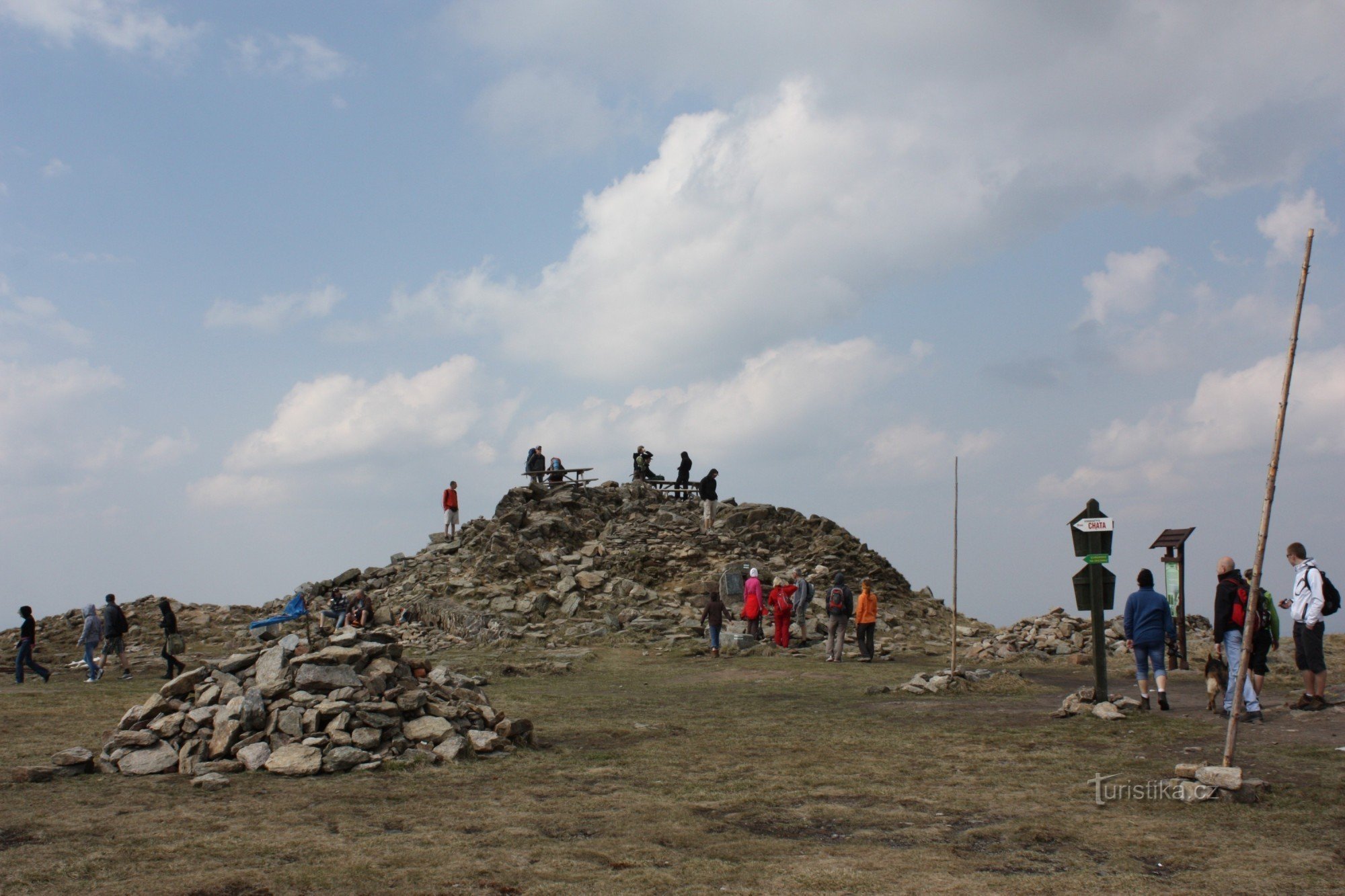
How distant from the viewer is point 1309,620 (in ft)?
33.2

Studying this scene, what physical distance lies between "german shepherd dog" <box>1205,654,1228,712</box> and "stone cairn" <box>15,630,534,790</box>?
782cm

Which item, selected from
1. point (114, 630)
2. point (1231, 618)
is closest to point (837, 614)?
point (1231, 618)

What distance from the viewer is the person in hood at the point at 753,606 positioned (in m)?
23.0

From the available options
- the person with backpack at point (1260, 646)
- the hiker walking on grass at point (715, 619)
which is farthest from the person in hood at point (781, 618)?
the person with backpack at point (1260, 646)

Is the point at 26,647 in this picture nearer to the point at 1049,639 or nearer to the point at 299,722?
the point at 299,722

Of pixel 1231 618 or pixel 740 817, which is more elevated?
pixel 1231 618

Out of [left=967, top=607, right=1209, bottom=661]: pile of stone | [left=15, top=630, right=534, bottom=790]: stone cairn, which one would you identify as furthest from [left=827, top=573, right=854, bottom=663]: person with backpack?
[left=15, top=630, right=534, bottom=790]: stone cairn

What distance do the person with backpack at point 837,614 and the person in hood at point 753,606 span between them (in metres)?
2.81

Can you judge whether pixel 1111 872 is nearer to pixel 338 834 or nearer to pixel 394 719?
pixel 338 834

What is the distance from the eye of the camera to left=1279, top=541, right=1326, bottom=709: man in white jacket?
10148 mm

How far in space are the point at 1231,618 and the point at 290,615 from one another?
27154 millimetres

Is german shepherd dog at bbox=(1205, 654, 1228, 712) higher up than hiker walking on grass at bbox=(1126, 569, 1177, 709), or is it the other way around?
hiker walking on grass at bbox=(1126, 569, 1177, 709)

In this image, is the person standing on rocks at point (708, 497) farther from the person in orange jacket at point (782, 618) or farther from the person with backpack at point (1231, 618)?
the person with backpack at point (1231, 618)

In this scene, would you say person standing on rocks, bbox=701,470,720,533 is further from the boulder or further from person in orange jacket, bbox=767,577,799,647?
the boulder
